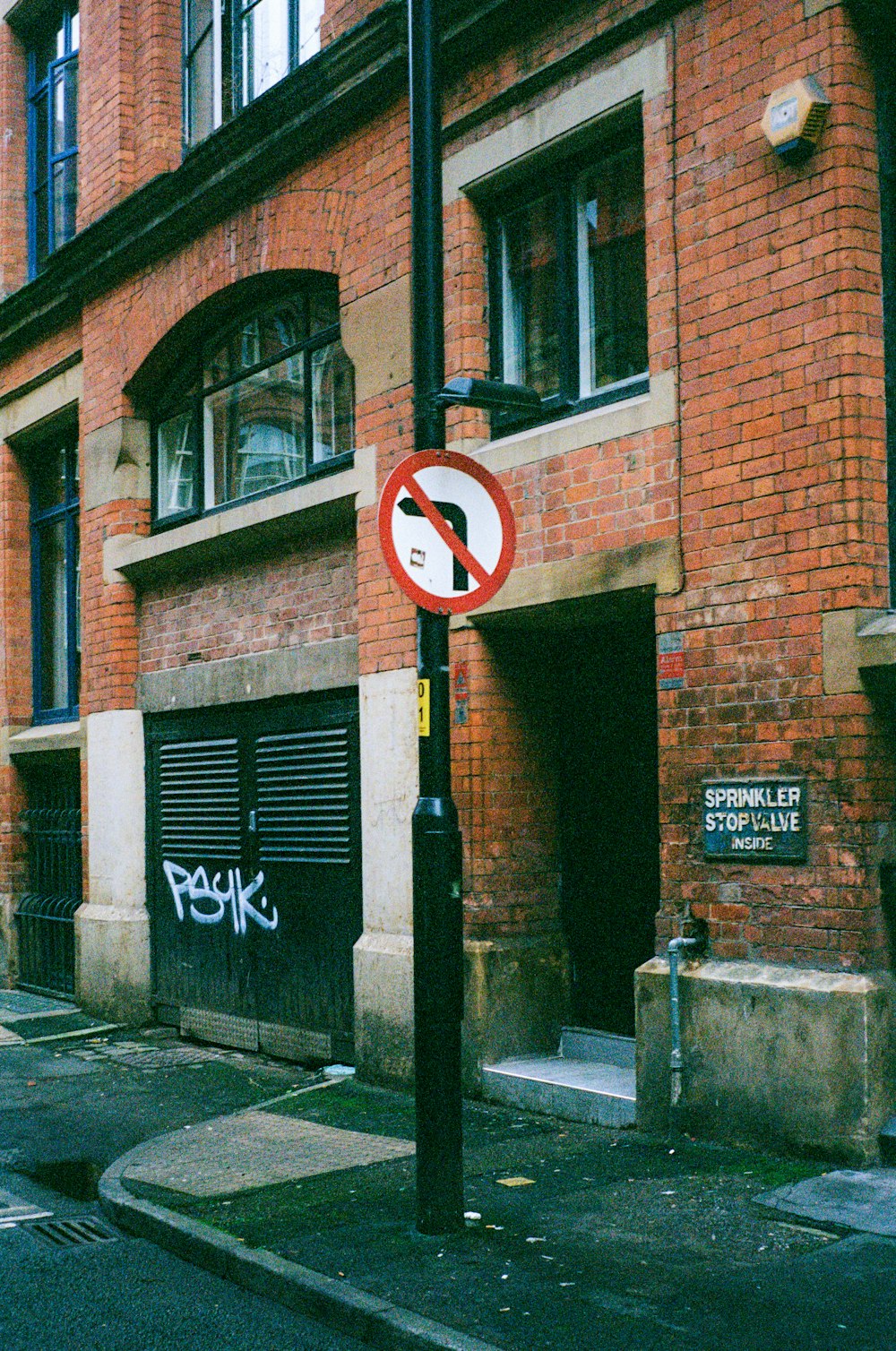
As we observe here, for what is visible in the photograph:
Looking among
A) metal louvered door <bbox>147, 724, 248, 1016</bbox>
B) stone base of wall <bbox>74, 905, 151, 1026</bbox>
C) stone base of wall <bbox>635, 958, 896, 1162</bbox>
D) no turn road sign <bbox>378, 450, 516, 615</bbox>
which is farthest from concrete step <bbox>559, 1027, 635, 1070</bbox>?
stone base of wall <bbox>74, 905, 151, 1026</bbox>

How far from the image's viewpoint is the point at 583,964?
871cm

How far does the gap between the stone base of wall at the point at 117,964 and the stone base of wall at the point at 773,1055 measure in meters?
5.90

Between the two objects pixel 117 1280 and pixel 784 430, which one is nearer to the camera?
pixel 117 1280

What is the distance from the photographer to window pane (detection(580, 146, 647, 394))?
7.92 metres

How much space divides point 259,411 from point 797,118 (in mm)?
5510

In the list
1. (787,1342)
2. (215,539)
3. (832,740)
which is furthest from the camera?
(215,539)

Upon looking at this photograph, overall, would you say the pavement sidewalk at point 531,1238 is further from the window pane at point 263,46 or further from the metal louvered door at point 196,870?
the window pane at point 263,46

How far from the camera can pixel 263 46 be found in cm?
1117

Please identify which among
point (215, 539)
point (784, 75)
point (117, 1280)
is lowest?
point (117, 1280)

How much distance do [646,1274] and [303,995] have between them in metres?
5.29

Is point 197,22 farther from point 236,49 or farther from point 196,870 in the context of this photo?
point 196,870

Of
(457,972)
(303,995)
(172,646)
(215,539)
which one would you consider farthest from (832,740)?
(172,646)

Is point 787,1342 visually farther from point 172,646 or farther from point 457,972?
point 172,646

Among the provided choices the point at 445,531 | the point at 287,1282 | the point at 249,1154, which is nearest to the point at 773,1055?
the point at 287,1282
